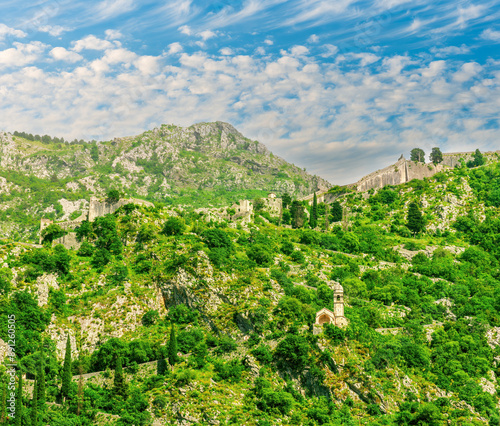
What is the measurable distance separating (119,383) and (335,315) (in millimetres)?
22478

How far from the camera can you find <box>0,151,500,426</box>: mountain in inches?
2174

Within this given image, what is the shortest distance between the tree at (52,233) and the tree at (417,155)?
8138 centimetres

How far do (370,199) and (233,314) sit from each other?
59.5 meters

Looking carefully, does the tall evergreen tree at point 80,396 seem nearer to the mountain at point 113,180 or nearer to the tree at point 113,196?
the tree at point 113,196

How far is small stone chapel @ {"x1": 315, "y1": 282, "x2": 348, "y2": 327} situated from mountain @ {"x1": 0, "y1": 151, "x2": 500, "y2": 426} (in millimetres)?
628

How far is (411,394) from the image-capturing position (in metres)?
58.8

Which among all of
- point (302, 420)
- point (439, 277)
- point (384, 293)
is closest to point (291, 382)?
point (302, 420)

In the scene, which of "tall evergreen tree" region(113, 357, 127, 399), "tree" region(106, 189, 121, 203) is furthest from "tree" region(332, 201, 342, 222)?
"tall evergreen tree" region(113, 357, 127, 399)

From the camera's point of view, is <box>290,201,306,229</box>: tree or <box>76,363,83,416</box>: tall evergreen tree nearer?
<box>76,363,83,416</box>: tall evergreen tree

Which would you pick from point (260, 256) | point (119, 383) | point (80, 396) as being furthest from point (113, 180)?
point (80, 396)

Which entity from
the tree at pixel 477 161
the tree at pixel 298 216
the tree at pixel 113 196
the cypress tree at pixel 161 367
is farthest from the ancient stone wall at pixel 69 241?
the tree at pixel 477 161

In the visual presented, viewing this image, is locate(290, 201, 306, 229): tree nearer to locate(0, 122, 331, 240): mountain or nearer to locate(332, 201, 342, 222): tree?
locate(332, 201, 342, 222): tree

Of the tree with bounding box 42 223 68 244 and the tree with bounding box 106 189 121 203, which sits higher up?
the tree with bounding box 106 189 121 203

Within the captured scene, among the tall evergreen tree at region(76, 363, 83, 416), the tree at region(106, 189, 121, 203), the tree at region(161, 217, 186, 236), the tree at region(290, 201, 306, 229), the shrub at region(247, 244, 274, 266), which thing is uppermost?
the tree at region(106, 189, 121, 203)
